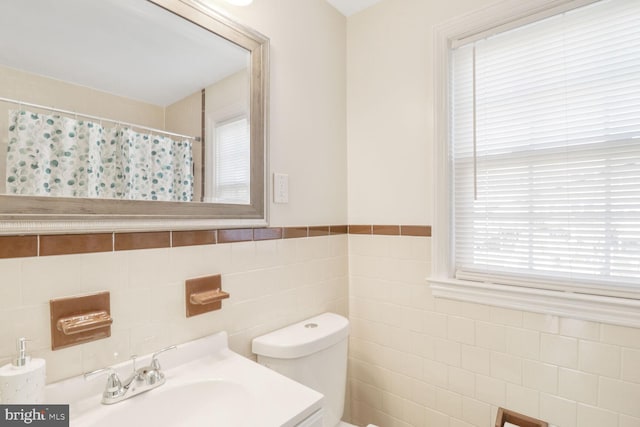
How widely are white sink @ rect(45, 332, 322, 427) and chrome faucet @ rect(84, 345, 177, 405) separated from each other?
0.05ft

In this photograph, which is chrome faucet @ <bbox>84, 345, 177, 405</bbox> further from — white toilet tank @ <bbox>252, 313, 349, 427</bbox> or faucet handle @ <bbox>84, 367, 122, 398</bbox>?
white toilet tank @ <bbox>252, 313, 349, 427</bbox>

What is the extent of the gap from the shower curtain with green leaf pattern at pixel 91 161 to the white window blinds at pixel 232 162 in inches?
4.2

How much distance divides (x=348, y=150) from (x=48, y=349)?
1.47m

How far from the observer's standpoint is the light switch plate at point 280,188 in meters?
1.33

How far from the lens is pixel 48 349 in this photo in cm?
77

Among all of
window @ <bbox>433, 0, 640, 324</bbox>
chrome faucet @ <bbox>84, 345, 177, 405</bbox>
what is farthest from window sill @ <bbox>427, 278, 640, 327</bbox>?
chrome faucet @ <bbox>84, 345, 177, 405</bbox>

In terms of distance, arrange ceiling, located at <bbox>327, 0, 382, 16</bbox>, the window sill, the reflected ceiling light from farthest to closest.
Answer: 1. ceiling, located at <bbox>327, 0, 382, 16</bbox>
2. the reflected ceiling light
3. the window sill

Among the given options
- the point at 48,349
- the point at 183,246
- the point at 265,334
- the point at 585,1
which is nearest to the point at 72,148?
the point at 183,246

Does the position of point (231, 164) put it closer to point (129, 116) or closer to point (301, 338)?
point (129, 116)

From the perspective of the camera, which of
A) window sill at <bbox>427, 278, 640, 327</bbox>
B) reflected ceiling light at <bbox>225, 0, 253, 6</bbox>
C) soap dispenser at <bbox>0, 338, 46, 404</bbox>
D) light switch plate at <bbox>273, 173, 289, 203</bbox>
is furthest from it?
light switch plate at <bbox>273, 173, 289, 203</bbox>

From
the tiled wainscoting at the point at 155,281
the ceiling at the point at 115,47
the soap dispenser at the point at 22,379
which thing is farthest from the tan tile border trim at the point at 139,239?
the ceiling at the point at 115,47

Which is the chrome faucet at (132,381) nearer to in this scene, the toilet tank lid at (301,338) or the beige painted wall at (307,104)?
the toilet tank lid at (301,338)

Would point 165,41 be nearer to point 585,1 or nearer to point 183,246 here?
point 183,246

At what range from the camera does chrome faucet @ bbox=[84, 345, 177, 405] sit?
823 millimetres
